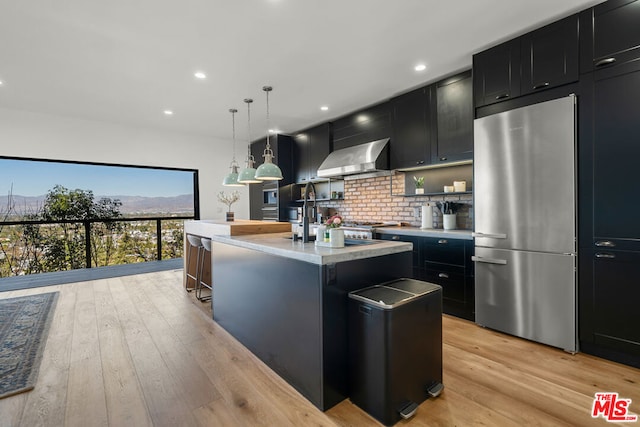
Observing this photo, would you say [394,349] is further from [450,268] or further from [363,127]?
[363,127]

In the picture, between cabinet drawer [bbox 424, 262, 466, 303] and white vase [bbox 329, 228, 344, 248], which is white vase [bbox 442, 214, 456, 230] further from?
white vase [bbox 329, 228, 344, 248]

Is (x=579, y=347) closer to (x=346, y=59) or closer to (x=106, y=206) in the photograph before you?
(x=346, y=59)

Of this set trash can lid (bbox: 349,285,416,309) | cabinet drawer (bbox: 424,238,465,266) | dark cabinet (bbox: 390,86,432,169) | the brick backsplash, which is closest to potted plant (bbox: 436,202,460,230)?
the brick backsplash

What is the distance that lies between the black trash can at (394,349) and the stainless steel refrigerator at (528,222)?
1258 millimetres

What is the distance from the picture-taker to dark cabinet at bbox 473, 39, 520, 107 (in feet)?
9.09

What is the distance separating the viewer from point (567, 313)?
244 centimetres

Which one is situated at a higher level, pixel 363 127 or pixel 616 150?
pixel 363 127

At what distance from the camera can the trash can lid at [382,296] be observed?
65.2 inches

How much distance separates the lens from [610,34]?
2256 mm

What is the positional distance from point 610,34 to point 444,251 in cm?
223

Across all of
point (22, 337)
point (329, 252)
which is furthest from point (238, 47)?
point (22, 337)

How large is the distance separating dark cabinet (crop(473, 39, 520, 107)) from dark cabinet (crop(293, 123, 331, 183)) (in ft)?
9.12

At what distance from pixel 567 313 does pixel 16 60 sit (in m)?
5.85

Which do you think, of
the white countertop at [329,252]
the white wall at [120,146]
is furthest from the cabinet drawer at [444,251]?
the white wall at [120,146]
